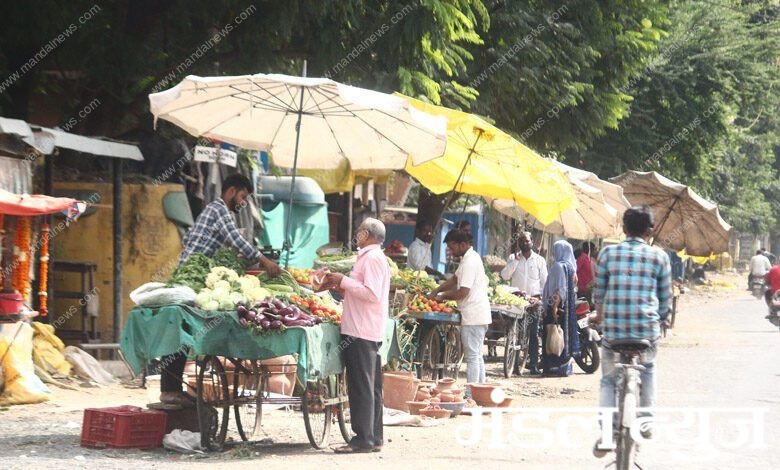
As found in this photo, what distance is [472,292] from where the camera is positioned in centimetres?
1369

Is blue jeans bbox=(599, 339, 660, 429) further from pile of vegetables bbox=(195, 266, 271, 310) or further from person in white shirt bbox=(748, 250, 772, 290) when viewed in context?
person in white shirt bbox=(748, 250, 772, 290)

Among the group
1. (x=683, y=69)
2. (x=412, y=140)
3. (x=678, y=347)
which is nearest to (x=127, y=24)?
(x=412, y=140)

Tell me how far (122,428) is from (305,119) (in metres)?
3.54

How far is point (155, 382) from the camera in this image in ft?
48.5

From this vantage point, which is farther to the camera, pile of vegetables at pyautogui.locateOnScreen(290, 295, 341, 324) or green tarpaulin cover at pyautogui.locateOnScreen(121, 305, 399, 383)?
pile of vegetables at pyautogui.locateOnScreen(290, 295, 341, 324)

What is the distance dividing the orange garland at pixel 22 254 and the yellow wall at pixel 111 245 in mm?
2224

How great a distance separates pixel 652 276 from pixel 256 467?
3121 mm

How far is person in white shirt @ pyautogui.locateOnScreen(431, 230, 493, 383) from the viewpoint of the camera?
13.5 m

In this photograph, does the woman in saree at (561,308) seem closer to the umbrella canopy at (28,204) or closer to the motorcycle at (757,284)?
the umbrella canopy at (28,204)

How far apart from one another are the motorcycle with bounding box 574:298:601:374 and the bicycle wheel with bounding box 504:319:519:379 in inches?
52.3

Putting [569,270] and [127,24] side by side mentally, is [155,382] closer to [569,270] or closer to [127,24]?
[127,24]

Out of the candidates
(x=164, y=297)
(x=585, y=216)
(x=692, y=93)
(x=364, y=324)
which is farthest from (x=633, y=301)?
(x=692, y=93)

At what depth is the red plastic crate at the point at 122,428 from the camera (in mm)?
9758

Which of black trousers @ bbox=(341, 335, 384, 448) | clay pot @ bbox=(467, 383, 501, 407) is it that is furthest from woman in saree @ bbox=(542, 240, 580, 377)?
black trousers @ bbox=(341, 335, 384, 448)
